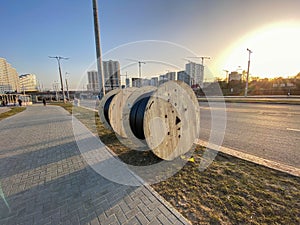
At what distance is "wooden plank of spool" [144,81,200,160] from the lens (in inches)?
127

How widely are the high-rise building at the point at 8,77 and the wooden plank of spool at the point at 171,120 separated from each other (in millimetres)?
68647

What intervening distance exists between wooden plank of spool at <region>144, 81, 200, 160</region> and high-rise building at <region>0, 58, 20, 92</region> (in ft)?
225

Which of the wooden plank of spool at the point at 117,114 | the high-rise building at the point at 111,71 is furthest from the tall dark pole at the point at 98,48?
the wooden plank of spool at the point at 117,114

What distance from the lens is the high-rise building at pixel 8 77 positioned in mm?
52875

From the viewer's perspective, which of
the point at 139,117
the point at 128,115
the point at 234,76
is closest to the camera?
the point at 139,117

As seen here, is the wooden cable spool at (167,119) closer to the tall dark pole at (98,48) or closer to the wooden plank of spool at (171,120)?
the wooden plank of spool at (171,120)

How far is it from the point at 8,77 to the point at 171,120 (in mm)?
81481

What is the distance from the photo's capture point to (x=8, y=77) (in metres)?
58.3

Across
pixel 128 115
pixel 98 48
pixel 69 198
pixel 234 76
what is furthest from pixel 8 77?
pixel 234 76

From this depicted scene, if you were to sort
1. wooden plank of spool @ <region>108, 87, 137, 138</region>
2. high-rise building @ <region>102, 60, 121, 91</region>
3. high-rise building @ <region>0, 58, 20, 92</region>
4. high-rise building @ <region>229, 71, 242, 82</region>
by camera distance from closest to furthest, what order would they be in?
wooden plank of spool @ <region>108, 87, 137, 138</region> → high-rise building @ <region>102, 60, 121, 91</region> → high-rise building @ <region>229, 71, 242, 82</region> → high-rise building @ <region>0, 58, 20, 92</region>

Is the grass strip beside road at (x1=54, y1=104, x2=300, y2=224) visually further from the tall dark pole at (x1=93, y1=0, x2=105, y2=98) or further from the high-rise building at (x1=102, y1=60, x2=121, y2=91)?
the high-rise building at (x1=102, y1=60, x2=121, y2=91)

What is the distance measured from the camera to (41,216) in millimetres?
2225

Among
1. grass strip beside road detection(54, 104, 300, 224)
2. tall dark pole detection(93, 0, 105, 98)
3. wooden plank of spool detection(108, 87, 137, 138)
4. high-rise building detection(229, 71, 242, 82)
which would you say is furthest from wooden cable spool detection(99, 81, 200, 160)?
high-rise building detection(229, 71, 242, 82)

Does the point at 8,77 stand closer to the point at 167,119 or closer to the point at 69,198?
the point at 69,198
